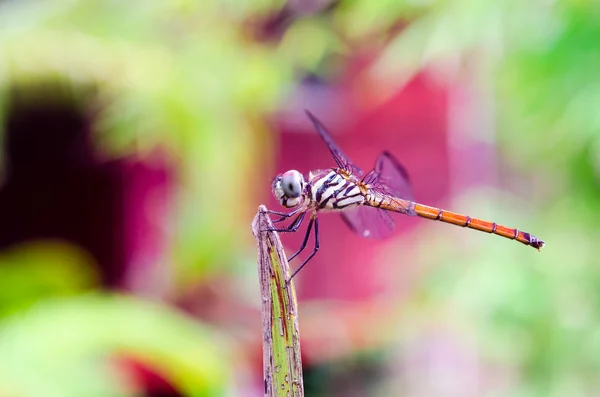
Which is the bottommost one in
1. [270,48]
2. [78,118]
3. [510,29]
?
[510,29]

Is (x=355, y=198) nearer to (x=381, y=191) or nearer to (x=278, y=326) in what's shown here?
(x=381, y=191)

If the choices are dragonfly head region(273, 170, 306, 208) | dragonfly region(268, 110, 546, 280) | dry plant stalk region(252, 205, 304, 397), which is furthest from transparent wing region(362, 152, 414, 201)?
dry plant stalk region(252, 205, 304, 397)

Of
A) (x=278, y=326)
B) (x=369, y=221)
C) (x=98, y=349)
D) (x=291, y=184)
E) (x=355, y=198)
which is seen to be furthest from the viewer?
(x=98, y=349)

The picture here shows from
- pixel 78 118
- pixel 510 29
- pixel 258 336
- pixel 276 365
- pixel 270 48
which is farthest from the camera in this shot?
pixel 78 118

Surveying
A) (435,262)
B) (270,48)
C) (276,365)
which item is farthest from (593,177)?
(276,365)

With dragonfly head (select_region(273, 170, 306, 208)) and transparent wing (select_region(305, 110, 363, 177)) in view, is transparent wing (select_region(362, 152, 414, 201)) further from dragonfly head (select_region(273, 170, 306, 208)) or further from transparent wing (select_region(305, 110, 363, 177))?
dragonfly head (select_region(273, 170, 306, 208))

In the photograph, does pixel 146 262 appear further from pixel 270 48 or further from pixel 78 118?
pixel 270 48

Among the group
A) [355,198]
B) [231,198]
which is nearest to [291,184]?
[355,198]

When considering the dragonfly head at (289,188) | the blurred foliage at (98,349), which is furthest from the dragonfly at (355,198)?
the blurred foliage at (98,349)

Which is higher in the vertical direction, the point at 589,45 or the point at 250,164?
the point at 250,164
